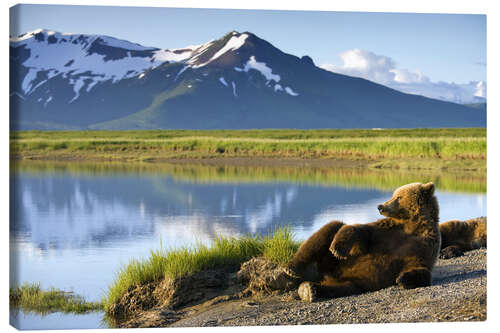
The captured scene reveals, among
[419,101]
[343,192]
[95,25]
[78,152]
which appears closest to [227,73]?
[419,101]

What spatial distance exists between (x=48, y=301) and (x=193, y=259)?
1.90m

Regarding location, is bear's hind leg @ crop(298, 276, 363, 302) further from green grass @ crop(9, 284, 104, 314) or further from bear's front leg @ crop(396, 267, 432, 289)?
green grass @ crop(9, 284, 104, 314)

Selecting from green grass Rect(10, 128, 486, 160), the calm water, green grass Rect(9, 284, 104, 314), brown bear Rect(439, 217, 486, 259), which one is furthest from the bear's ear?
green grass Rect(10, 128, 486, 160)

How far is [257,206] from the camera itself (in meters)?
16.6

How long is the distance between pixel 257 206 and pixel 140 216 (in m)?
3.16

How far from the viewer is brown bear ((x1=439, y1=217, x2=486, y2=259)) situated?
29.6ft

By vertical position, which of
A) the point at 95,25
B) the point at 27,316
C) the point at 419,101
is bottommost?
the point at 27,316

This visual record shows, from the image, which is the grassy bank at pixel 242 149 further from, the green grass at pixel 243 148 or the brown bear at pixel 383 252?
the brown bear at pixel 383 252

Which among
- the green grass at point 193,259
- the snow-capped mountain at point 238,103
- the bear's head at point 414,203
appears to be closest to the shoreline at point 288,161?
the green grass at point 193,259

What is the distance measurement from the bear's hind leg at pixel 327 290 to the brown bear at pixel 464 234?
2997mm

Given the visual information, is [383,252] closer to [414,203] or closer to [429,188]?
[414,203]

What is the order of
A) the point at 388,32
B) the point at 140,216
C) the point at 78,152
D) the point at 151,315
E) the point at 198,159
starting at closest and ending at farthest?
the point at 151,315 → the point at 388,32 → the point at 140,216 → the point at 198,159 → the point at 78,152

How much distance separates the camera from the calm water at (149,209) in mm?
8765

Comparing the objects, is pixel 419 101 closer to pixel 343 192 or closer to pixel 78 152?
pixel 78 152
